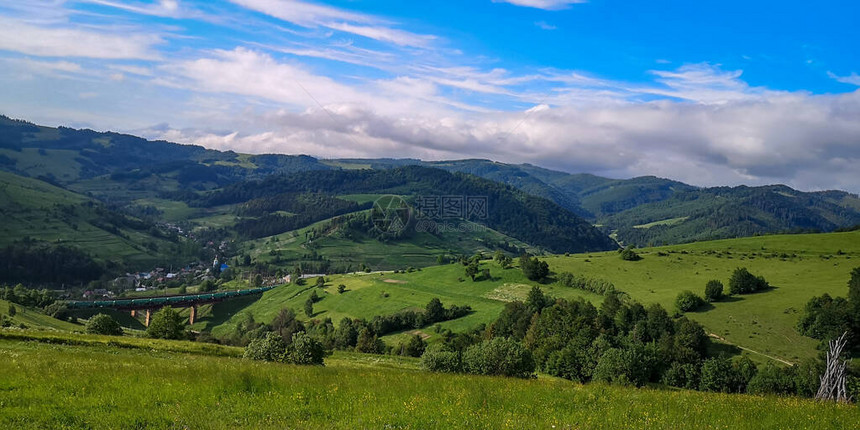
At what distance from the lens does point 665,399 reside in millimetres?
16641

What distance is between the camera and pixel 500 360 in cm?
3962

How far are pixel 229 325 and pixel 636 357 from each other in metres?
164

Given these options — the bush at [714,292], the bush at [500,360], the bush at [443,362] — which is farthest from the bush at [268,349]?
the bush at [714,292]

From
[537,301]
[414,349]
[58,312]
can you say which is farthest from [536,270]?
[58,312]

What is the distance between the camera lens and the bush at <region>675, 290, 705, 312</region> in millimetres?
110312

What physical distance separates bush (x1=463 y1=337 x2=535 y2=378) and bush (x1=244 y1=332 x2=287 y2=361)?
1638 cm

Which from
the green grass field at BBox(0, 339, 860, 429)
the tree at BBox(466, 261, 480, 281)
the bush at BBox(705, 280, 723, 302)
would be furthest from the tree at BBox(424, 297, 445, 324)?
the green grass field at BBox(0, 339, 860, 429)

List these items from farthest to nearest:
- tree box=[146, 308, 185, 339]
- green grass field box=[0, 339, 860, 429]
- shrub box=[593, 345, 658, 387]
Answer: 1. tree box=[146, 308, 185, 339]
2. shrub box=[593, 345, 658, 387]
3. green grass field box=[0, 339, 860, 429]

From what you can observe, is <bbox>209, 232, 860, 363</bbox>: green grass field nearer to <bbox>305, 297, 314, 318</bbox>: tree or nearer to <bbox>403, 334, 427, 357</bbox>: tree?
<bbox>305, 297, 314, 318</bbox>: tree

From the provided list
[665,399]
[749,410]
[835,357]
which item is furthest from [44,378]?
[835,357]

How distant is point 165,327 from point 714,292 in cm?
12167

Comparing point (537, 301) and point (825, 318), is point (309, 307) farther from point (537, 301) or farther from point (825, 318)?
point (825, 318)

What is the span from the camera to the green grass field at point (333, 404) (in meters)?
12.5

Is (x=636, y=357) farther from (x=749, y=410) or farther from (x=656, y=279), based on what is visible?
(x=656, y=279)
